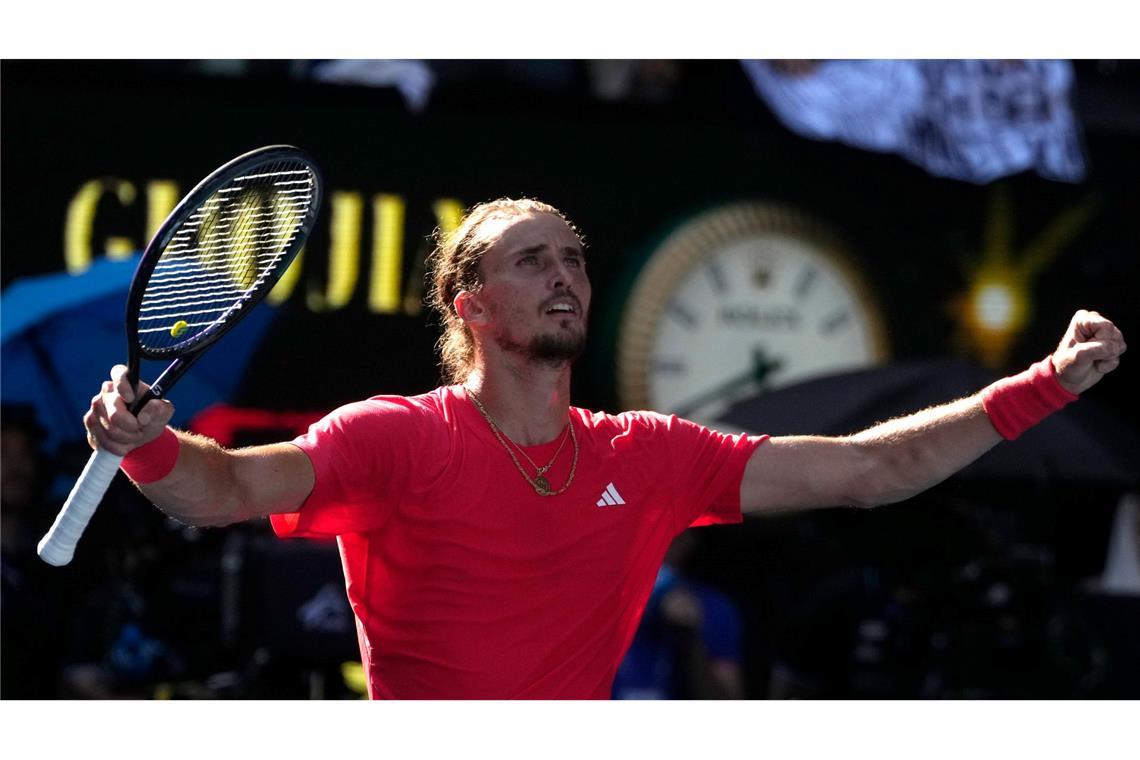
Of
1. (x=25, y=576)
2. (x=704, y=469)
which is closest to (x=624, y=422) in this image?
(x=704, y=469)

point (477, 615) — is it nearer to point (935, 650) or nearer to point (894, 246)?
point (935, 650)

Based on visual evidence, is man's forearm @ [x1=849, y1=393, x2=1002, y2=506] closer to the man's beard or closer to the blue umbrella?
the man's beard

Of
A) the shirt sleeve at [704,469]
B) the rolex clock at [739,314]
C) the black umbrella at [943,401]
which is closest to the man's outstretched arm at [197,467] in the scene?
the shirt sleeve at [704,469]

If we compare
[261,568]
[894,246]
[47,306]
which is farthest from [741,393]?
[47,306]

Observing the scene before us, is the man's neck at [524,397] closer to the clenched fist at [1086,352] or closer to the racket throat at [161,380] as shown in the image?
the racket throat at [161,380]

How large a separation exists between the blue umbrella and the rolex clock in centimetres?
212

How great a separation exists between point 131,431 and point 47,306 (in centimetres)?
414

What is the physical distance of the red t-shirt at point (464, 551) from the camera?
3.32 meters

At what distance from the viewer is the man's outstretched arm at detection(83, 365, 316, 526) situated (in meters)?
2.88

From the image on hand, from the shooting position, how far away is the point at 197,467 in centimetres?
301

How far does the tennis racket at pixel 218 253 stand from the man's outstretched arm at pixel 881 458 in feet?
3.73

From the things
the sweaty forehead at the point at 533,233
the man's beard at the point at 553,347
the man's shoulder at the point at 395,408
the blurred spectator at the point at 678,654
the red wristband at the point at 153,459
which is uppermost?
the sweaty forehead at the point at 533,233

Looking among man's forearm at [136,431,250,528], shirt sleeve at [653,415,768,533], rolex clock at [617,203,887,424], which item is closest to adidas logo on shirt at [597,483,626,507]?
shirt sleeve at [653,415,768,533]

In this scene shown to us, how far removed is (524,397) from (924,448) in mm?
883
